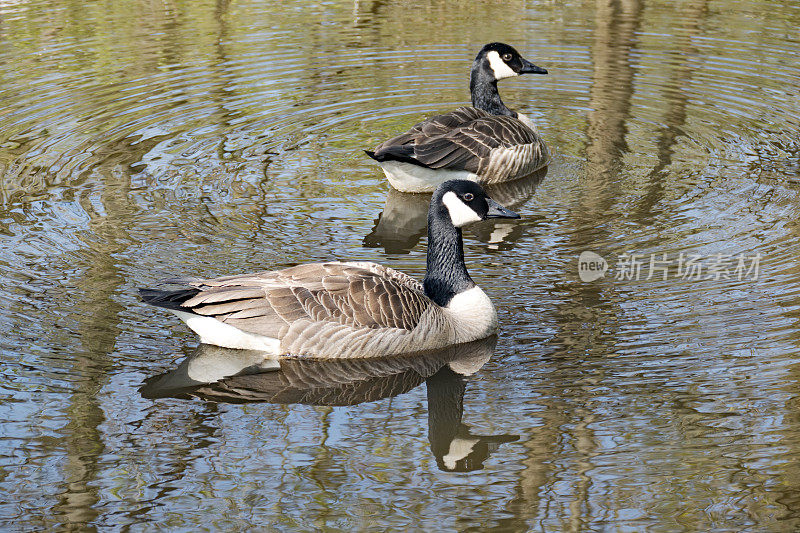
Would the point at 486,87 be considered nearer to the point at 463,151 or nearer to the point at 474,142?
the point at 474,142

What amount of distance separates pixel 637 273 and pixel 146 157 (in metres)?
6.28

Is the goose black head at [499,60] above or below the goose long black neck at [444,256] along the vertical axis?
above

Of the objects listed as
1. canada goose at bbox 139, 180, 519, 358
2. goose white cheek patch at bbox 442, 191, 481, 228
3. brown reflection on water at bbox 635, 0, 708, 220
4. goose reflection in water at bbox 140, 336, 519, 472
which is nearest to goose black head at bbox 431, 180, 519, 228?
goose white cheek patch at bbox 442, 191, 481, 228

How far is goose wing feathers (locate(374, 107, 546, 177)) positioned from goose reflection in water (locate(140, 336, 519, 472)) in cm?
397

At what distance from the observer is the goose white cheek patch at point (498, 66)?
13203mm

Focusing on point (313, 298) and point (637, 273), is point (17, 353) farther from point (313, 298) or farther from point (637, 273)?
point (637, 273)

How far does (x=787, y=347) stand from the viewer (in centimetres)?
777

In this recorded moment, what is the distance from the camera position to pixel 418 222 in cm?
1114

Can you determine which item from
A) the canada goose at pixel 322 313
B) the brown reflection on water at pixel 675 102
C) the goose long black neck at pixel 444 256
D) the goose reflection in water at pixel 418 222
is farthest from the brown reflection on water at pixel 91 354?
the brown reflection on water at pixel 675 102

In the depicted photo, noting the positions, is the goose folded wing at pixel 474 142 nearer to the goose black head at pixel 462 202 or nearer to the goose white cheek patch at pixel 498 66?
the goose white cheek patch at pixel 498 66

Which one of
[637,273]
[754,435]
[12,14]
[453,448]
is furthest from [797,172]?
[12,14]

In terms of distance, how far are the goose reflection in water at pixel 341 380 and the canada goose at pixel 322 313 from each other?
95 millimetres

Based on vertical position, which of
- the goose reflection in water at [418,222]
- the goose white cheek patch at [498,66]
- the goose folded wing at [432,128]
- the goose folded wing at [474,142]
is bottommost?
the goose reflection in water at [418,222]

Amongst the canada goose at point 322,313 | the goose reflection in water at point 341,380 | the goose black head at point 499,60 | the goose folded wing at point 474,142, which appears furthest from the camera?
the goose black head at point 499,60
